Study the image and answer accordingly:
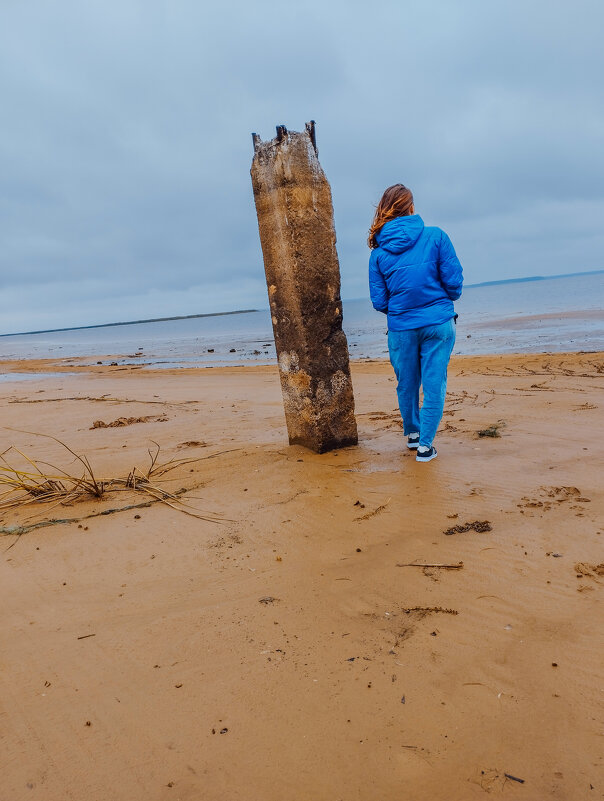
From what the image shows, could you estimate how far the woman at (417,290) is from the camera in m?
3.96

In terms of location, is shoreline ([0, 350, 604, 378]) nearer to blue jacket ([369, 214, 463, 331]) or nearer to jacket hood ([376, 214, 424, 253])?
blue jacket ([369, 214, 463, 331])

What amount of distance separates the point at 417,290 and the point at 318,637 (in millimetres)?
2702

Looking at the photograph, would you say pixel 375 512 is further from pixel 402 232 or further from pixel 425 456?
pixel 402 232

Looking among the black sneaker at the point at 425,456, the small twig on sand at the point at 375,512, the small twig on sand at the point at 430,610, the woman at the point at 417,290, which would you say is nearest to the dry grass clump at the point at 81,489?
the small twig on sand at the point at 375,512

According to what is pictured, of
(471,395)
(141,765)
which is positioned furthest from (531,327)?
(141,765)

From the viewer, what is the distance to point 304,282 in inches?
163

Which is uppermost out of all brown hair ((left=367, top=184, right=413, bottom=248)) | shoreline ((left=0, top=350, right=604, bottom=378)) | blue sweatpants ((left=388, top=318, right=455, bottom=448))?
brown hair ((left=367, top=184, right=413, bottom=248))

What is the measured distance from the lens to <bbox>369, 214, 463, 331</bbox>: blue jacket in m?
3.95

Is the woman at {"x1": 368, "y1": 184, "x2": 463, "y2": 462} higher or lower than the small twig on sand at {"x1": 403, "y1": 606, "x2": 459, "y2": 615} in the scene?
higher

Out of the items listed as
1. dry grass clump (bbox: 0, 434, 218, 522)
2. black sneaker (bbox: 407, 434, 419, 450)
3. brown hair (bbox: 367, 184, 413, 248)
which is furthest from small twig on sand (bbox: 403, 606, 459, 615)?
brown hair (bbox: 367, 184, 413, 248)

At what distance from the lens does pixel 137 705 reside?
1.80 meters

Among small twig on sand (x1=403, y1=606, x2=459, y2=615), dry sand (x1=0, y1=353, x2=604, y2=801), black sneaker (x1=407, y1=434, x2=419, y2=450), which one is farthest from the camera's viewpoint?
black sneaker (x1=407, y1=434, x2=419, y2=450)

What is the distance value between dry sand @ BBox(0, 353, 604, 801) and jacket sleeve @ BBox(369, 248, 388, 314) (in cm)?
125

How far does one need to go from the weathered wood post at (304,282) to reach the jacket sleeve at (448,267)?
798 millimetres
